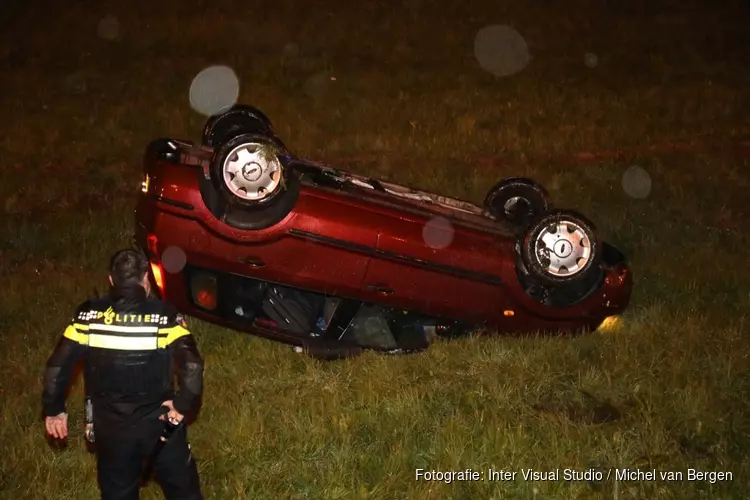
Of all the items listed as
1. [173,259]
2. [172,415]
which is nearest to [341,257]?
[173,259]

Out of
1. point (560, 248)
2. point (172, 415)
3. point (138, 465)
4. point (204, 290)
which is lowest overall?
point (138, 465)

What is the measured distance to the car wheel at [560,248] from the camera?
5363 millimetres

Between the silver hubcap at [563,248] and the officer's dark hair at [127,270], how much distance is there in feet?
9.12

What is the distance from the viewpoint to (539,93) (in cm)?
1396

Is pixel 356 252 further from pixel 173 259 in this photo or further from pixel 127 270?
pixel 127 270

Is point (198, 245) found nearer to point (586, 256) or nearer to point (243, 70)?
point (586, 256)

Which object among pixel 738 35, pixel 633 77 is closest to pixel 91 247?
pixel 633 77

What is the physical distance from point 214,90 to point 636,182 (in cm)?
736

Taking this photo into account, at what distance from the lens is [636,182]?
10.1m

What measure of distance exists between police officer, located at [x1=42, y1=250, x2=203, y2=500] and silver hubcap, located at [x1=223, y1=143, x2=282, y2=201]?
1.51m

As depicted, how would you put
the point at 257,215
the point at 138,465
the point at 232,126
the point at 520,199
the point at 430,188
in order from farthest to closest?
the point at 430,188, the point at 520,199, the point at 232,126, the point at 257,215, the point at 138,465

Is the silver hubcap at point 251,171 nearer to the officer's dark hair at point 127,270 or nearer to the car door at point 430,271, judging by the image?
the car door at point 430,271

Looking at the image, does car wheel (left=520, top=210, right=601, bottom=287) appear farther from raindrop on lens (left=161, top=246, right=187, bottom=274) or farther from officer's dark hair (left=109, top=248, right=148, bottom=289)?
officer's dark hair (left=109, top=248, right=148, bottom=289)

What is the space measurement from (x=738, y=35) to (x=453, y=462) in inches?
653
